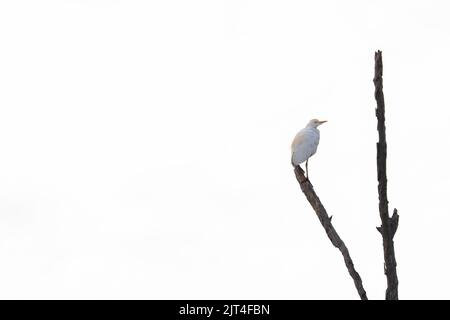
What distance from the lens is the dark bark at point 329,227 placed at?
17.1m

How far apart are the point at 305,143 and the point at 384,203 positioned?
10.3 metres

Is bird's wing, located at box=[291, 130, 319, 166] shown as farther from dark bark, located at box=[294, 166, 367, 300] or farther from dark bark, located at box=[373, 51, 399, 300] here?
dark bark, located at box=[373, 51, 399, 300]

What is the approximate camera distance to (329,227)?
18219 mm

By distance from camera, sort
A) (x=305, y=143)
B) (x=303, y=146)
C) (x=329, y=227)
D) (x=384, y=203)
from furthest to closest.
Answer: (x=305, y=143) < (x=303, y=146) < (x=329, y=227) < (x=384, y=203)

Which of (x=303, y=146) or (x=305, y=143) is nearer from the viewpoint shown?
(x=303, y=146)

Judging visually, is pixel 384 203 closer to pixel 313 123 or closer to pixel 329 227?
pixel 329 227

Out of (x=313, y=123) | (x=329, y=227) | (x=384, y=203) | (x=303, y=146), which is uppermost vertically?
(x=313, y=123)

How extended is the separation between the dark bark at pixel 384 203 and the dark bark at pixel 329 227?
48.3 inches

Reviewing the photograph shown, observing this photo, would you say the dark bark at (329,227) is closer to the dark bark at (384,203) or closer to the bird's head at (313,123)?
the dark bark at (384,203)

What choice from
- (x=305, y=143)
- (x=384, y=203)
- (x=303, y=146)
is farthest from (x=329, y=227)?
(x=305, y=143)

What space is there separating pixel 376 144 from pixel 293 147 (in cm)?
1005

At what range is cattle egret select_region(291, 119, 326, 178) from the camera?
80.0 ft

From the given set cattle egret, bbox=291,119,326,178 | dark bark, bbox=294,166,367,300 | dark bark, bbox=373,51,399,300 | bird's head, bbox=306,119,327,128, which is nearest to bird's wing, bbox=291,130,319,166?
cattle egret, bbox=291,119,326,178
